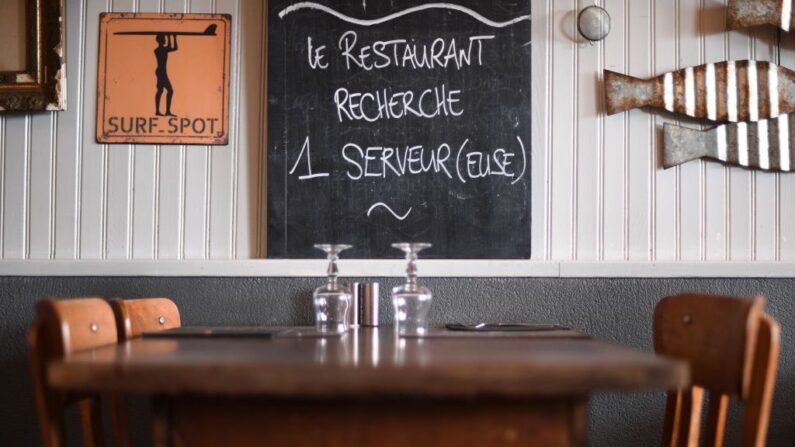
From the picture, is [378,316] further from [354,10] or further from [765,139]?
[765,139]

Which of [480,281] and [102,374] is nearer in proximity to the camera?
[102,374]

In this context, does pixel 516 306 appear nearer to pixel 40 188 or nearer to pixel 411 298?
pixel 411 298

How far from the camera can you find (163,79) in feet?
7.29

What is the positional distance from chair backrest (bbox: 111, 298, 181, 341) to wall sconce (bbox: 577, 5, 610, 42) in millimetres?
1413

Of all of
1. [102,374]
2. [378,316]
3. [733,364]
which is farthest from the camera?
[378,316]

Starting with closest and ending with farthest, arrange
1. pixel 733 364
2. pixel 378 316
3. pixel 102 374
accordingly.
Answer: pixel 102 374, pixel 733 364, pixel 378 316

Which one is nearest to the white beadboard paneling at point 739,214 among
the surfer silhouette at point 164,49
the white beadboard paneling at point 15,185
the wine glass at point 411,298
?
the wine glass at point 411,298

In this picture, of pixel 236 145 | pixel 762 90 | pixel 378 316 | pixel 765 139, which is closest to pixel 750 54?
pixel 762 90

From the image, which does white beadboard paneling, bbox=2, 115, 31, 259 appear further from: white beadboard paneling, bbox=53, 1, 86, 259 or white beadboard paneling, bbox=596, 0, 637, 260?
white beadboard paneling, bbox=596, 0, 637, 260

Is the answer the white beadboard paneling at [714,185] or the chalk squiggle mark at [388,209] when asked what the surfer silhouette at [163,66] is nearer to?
the chalk squiggle mark at [388,209]

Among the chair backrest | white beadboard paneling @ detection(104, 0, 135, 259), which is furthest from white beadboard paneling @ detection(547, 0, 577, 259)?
white beadboard paneling @ detection(104, 0, 135, 259)

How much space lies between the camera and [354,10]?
222cm

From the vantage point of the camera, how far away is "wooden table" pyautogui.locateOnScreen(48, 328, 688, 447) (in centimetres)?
102

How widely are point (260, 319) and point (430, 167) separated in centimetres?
66
